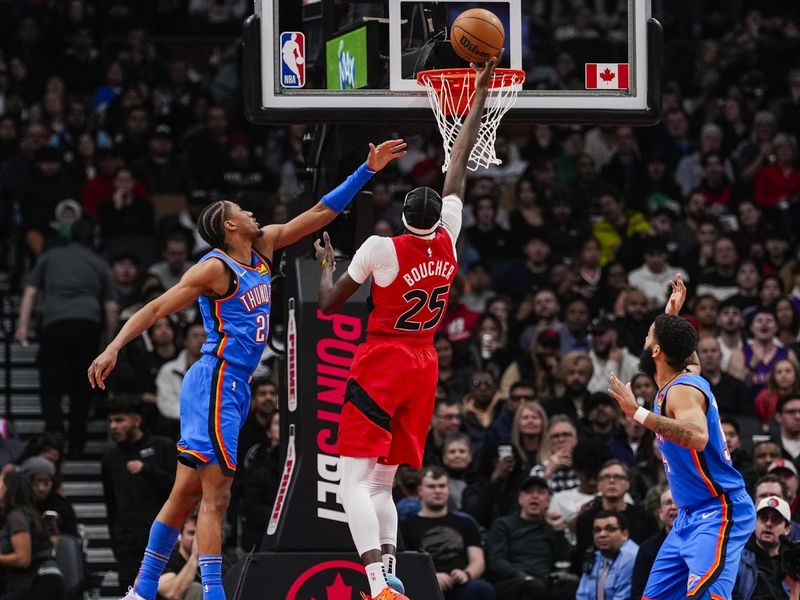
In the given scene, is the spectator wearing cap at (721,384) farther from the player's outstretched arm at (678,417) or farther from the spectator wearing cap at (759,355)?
the player's outstretched arm at (678,417)

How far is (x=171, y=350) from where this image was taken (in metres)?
15.2

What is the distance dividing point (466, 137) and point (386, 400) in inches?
64.0

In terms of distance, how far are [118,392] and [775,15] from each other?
493 inches

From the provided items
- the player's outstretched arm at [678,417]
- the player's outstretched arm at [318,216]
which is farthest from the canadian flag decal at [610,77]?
the player's outstretched arm at [678,417]

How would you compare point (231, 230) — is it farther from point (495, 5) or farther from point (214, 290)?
point (495, 5)

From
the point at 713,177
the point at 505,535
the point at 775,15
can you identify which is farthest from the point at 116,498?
the point at 775,15

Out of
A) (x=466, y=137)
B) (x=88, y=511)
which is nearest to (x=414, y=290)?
(x=466, y=137)

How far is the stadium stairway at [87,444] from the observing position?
14.6 m

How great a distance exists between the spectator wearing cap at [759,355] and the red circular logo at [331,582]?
6.11m

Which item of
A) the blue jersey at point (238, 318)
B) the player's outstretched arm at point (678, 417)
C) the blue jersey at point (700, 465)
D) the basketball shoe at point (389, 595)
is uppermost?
the blue jersey at point (238, 318)

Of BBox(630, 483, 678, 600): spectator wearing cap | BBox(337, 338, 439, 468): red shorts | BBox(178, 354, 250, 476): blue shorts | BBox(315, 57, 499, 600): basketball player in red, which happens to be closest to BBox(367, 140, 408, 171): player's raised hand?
BBox(315, 57, 499, 600): basketball player in red

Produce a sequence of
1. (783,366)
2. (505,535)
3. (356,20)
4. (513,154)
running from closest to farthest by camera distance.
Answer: (356,20), (505,535), (783,366), (513,154)

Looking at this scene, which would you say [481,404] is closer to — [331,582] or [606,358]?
[606,358]

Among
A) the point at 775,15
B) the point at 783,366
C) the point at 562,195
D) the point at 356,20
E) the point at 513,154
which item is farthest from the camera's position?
the point at 775,15
